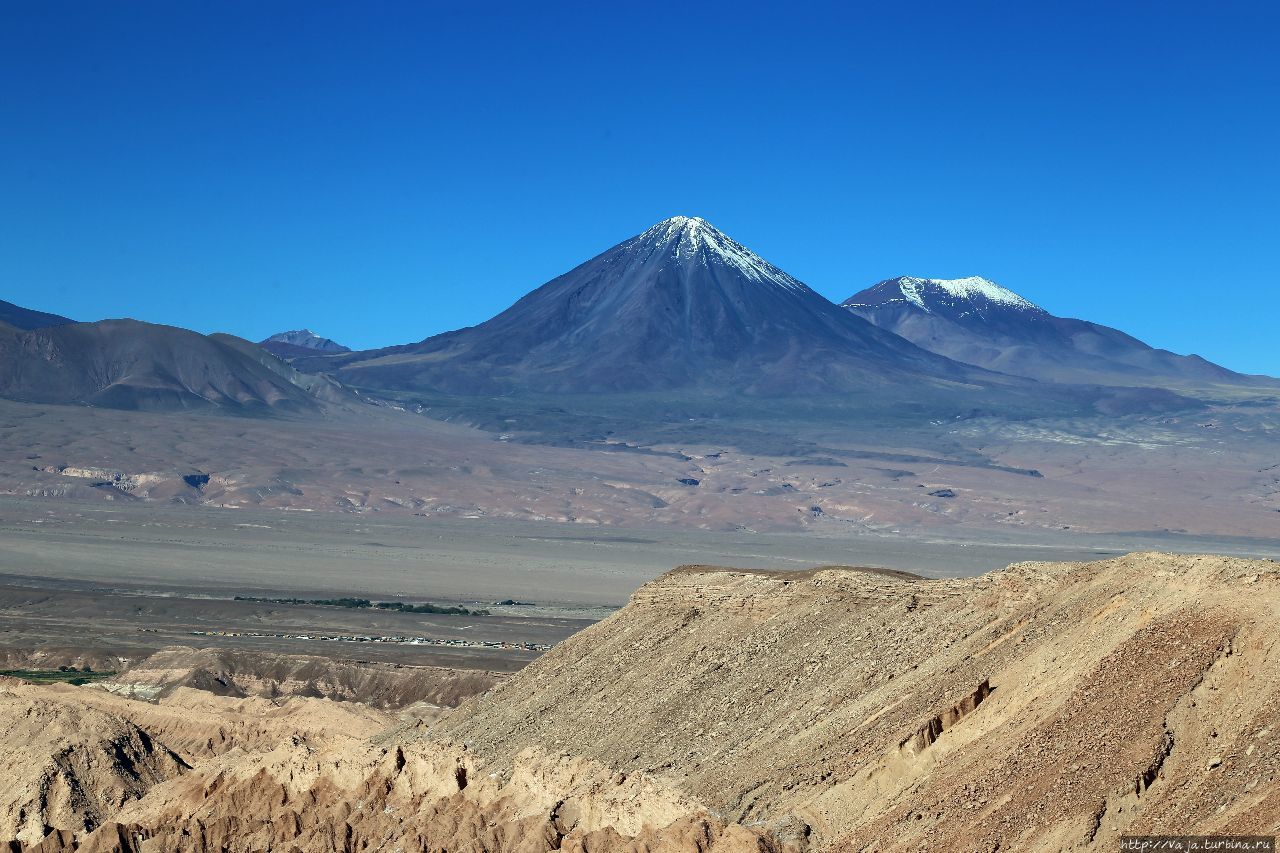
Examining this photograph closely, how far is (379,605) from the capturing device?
79.8 metres

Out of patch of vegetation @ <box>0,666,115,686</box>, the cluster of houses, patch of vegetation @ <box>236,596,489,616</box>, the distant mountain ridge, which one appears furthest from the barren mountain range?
patch of vegetation @ <box>0,666,115,686</box>

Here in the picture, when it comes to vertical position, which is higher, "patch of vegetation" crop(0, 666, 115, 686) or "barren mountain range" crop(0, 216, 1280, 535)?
"barren mountain range" crop(0, 216, 1280, 535)

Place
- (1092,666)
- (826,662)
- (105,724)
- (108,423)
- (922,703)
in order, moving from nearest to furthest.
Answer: (1092,666)
(922,703)
(826,662)
(105,724)
(108,423)

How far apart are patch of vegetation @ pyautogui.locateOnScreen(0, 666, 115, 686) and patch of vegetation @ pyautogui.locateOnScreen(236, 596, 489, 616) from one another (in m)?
23.1

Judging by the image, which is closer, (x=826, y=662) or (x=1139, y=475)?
(x=826, y=662)

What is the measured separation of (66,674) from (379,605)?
87.1ft

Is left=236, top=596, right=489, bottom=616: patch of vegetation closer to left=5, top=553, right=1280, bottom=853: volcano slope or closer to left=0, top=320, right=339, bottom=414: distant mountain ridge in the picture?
left=5, top=553, right=1280, bottom=853: volcano slope

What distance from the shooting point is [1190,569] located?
946 inches

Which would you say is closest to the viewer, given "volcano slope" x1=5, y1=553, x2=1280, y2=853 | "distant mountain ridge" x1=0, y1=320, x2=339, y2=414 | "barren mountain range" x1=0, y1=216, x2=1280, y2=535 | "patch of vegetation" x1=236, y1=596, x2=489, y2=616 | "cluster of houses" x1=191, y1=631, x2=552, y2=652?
"volcano slope" x1=5, y1=553, x2=1280, y2=853

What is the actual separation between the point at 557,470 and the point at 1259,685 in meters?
143

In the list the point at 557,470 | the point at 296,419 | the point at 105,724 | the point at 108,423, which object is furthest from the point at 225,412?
the point at 105,724

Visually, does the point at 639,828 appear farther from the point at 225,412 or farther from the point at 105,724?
the point at 225,412

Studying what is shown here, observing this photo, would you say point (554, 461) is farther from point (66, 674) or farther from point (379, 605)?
point (66, 674)

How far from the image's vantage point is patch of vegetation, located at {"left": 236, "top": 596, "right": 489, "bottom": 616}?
78.0 metres
